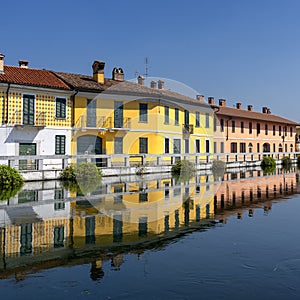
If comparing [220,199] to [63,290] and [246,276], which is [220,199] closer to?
[246,276]

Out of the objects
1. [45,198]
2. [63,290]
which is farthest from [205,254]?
[45,198]

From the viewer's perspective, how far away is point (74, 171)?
65.5 ft

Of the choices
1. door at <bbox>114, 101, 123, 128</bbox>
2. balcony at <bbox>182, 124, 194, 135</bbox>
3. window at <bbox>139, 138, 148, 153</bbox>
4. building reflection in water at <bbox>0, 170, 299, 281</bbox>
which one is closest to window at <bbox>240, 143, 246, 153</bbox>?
balcony at <bbox>182, 124, 194, 135</bbox>

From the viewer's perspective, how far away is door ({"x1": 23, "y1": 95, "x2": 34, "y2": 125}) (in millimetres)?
25484

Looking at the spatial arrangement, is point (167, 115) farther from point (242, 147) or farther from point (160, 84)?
point (242, 147)

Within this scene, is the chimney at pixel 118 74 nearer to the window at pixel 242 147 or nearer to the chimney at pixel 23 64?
the chimney at pixel 23 64

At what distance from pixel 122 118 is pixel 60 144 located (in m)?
6.03

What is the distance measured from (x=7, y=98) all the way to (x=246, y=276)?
2273cm

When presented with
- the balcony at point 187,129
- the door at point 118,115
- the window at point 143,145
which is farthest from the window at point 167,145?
the door at point 118,115

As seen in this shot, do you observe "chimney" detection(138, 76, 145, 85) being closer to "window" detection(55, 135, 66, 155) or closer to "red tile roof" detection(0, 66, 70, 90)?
"red tile roof" detection(0, 66, 70, 90)

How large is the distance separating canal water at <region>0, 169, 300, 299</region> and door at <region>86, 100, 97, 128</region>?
17194 millimetres

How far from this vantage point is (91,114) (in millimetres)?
28938

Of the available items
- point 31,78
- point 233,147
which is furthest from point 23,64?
point 233,147

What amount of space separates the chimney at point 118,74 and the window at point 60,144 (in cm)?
978
